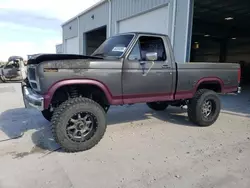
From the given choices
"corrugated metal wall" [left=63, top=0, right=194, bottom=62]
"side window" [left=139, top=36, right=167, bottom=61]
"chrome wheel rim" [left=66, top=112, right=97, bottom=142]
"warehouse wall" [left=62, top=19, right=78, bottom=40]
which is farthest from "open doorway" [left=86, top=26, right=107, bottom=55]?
"chrome wheel rim" [left=66, top=112, right=97, bottom=142]

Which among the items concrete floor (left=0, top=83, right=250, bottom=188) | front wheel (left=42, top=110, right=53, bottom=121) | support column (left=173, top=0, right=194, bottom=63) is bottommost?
concrete floor (left=0, top=83, right=250, bottom=188)

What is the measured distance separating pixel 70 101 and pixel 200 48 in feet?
87.6

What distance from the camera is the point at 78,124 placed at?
4141mm

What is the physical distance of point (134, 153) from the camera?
13.4 ft

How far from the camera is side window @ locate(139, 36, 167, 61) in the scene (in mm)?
4984

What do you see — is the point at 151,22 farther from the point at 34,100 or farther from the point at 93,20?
the point at 34,100

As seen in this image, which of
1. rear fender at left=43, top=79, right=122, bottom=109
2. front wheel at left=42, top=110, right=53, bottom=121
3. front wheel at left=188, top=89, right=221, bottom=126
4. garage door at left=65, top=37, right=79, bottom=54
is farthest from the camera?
garage door at left=65, top=37, right=79, bottom=54

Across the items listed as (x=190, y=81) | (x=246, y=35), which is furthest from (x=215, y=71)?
(x=246, y=35)

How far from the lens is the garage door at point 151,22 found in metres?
9.88

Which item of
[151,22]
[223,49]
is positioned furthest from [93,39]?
[223,49]

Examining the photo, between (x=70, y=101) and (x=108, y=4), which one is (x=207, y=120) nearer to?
(x=70, y=101)

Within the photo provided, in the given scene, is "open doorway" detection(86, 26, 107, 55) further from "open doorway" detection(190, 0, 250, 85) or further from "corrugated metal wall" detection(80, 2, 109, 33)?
"open doorway" detection(190, 0, 250, 85)

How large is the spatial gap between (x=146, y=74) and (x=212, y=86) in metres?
2.34

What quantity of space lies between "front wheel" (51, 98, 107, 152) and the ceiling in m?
9.02
